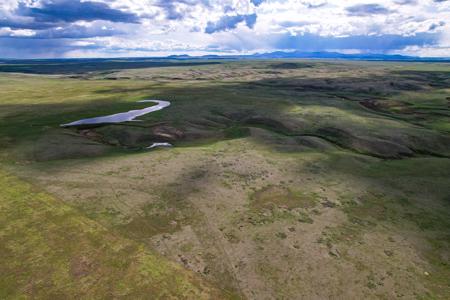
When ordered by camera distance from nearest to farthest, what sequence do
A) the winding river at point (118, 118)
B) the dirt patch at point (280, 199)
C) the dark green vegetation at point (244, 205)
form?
the dark green vegetation at point (244, 205)
the dirt patch at point (280, 199)
the winding river at point (118, 118)

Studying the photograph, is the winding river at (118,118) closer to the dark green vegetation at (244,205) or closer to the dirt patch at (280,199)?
→ the dark green vegetation at (244,205)

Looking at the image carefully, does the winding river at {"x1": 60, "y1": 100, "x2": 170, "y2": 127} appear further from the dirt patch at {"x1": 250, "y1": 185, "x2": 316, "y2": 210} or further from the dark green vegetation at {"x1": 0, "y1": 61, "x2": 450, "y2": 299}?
the dirt patch at {"x1": 250, "y1": 185, "x2": 316, "y2": 210}

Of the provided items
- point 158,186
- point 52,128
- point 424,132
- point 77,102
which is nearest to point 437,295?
point 158,186

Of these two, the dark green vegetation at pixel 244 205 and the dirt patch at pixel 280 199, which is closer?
the dark green vegetation at pixel 244 205

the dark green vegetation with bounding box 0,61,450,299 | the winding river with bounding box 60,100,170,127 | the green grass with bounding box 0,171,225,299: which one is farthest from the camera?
the winding river with bounding box 60,100,170,127

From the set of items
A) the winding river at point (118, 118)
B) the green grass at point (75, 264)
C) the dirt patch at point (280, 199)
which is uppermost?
the winding river at point (118, 118)

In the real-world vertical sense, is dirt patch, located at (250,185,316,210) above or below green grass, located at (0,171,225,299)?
below

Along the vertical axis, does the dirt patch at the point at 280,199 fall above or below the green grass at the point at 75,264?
below

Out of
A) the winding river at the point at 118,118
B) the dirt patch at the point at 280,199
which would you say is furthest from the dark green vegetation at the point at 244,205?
the winding river at the point at 118,118

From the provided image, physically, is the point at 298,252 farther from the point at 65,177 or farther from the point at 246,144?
the point at 246,144

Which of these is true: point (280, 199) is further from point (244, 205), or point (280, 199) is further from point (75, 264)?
point (75, 264)

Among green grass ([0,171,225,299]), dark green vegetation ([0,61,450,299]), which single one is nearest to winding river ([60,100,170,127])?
dark green vegetation ([0,61,450,299])
